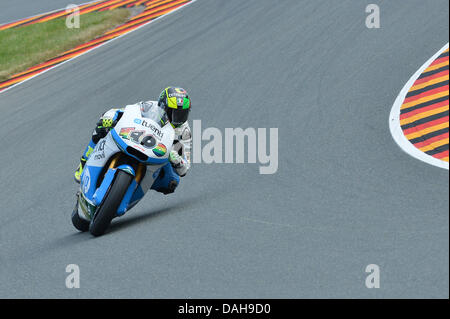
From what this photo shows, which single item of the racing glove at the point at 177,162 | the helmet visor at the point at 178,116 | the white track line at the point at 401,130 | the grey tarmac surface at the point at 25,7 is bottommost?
the racing glove at the point at 177,162

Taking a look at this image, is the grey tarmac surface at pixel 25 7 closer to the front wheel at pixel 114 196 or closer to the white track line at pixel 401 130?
the white track line at pixel 401 130

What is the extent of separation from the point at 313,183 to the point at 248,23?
26.9ft

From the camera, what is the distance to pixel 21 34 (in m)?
20.1

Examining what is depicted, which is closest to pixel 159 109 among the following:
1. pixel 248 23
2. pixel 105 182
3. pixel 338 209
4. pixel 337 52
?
pixel 105 182

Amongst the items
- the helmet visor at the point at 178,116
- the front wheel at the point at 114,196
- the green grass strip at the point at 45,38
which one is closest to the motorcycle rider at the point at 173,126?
the helmet visor at the point at 178,116

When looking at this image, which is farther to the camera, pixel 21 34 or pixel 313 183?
pixel 21 34

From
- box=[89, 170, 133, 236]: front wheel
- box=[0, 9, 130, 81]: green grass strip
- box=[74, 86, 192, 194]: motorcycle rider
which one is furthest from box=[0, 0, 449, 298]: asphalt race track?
box=[0, 9, 130, 81]: green grass strip

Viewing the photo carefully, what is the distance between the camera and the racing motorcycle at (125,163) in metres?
8.66

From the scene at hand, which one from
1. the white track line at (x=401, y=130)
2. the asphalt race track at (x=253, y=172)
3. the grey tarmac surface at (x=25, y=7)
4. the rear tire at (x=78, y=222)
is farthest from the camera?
the grey tarmac surface at (x=25, y=7)

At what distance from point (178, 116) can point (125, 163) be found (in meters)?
0.77

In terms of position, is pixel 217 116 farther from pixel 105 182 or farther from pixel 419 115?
pixel 105 182

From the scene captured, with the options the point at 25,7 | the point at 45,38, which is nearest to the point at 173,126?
the point at 45,38

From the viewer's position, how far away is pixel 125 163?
29.0 feet

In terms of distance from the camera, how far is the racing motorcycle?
28.4 feet
